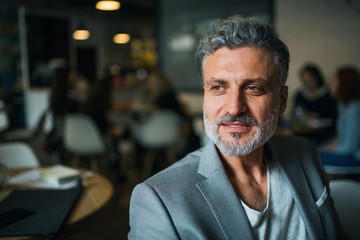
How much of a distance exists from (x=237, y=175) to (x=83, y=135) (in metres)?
3.11

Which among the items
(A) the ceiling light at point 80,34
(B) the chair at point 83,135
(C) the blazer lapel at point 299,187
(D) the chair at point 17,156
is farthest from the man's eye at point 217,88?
(A) the ceiling light at point 80,34

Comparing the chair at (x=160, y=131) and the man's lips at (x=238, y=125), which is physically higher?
the man's lips at (x=238, y=125)

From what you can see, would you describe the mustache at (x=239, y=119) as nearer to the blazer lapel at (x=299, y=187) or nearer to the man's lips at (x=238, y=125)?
the man's lips at (x=238, y=125)

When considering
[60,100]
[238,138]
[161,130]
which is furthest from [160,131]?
[238,138]

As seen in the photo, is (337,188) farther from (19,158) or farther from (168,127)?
(168,127)

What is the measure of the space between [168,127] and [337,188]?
2.92 m

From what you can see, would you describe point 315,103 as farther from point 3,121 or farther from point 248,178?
point 3,121

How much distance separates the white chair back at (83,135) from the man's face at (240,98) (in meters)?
3.07

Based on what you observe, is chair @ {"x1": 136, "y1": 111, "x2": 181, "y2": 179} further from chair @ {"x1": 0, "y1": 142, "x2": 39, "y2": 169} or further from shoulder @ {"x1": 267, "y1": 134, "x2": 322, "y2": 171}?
shoulder @ {"x1": 267, "y1": 134, "x2": 322, "y2": 171}

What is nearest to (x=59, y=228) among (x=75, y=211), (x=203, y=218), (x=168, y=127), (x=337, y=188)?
(x=75, y=211)

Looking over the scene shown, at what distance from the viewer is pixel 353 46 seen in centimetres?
484

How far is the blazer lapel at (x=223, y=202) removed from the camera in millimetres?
1011

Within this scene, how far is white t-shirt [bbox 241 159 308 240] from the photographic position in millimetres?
1111

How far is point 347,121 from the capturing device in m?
3.09
